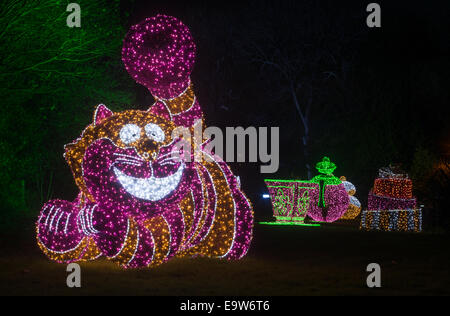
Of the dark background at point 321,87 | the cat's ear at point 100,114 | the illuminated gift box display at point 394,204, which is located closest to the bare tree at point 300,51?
the dark background at point 321,87

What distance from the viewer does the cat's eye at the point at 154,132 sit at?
957cm

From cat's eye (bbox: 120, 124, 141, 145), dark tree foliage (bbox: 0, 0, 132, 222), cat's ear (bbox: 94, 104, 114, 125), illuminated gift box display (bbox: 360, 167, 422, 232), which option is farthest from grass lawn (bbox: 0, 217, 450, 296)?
illuminated gift box display (bbox: 360, 167, 422, 232)

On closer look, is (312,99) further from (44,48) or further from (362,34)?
(44,48)

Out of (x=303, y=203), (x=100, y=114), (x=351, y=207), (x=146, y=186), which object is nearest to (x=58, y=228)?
(x=146, y=186)

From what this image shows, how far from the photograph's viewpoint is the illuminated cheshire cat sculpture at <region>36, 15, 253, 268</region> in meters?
9.23

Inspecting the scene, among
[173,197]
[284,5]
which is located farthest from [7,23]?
[284,5]

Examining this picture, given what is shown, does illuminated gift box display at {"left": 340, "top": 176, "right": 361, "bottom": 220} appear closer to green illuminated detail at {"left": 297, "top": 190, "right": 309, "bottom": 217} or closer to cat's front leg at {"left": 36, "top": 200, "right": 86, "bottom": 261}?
green illuminated detail at {"left": 297, "top": 190, "right": 309, "bottom": 217}

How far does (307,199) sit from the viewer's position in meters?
22.3

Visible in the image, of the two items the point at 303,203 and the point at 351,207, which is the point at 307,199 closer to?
the point at 303,203

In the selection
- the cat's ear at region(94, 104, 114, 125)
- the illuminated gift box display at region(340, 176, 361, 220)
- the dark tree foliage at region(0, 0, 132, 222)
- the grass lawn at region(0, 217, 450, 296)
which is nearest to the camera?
the grass lawn at region(0, 217, 450, 296)

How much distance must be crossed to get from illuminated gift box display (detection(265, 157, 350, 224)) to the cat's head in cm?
1244

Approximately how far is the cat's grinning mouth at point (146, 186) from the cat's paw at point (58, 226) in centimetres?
122

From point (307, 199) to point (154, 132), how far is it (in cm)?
1347

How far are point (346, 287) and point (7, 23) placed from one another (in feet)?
28.3
